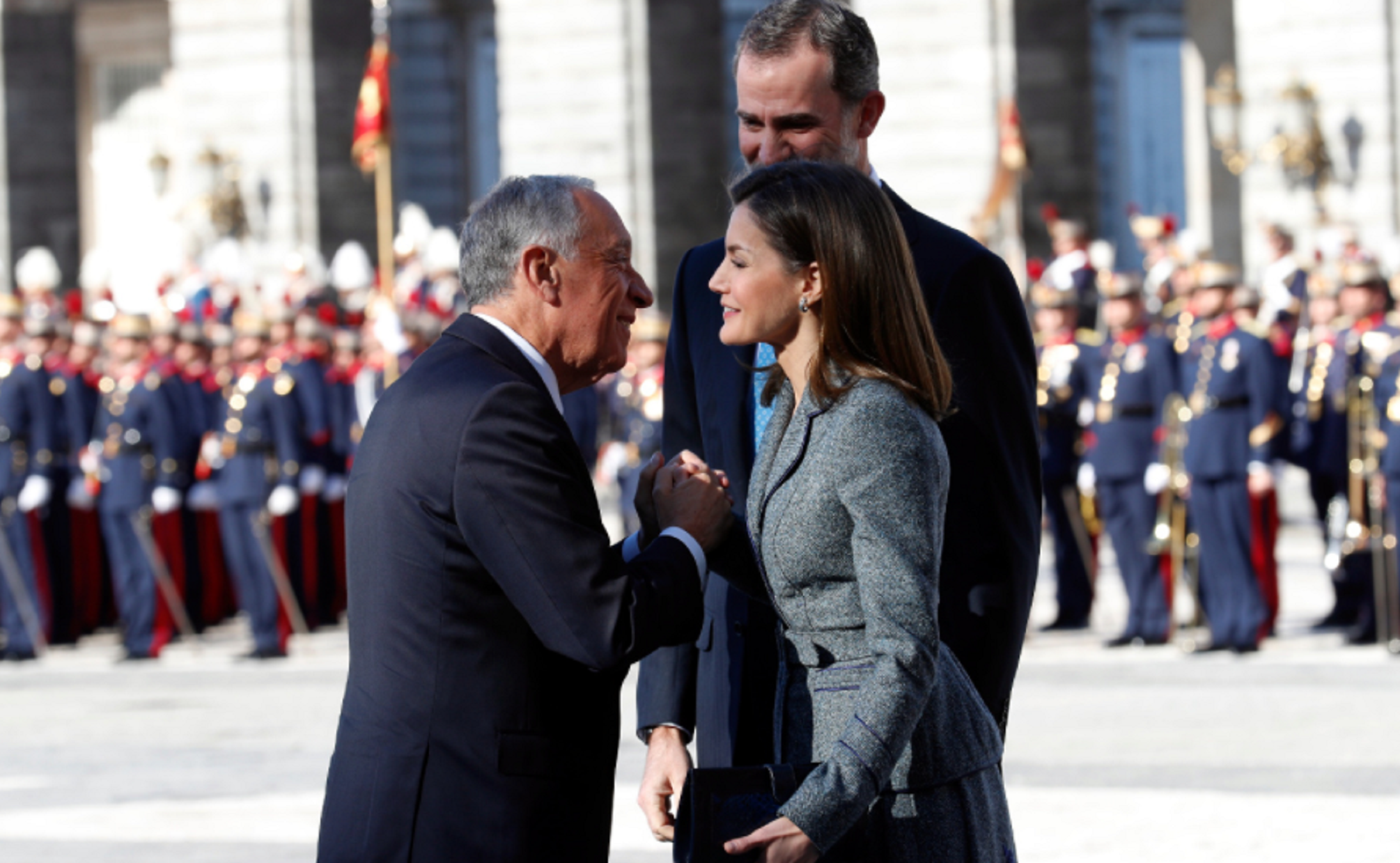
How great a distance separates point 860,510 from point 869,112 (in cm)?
102

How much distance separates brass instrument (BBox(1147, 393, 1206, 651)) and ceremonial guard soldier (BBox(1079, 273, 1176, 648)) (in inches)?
3.2

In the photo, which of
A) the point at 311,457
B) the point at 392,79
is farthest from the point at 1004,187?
the point at 392,79

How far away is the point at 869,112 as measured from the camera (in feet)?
12.9

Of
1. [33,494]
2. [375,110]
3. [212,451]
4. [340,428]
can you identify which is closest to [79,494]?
[33,494]

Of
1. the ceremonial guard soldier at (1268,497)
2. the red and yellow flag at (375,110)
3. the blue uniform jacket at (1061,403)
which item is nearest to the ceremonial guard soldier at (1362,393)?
the ceremonial guard soldier at (1268,497)

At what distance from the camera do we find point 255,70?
24.5 m

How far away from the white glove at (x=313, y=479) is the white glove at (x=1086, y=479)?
17.5 ft

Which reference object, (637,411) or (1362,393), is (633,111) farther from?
(1362,393)

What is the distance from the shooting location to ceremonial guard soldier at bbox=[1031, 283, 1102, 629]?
14.2 metres

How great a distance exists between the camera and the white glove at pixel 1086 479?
1384 cm

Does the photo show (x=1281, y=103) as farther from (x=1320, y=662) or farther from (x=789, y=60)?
(x=789, y=60)

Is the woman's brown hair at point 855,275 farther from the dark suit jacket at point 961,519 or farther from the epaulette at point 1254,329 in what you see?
the epaulette at point 1254,329

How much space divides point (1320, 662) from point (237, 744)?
5679 mm

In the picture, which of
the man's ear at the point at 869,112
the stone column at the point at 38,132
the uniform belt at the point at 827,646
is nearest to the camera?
the uniform belt at the point at 827,646
